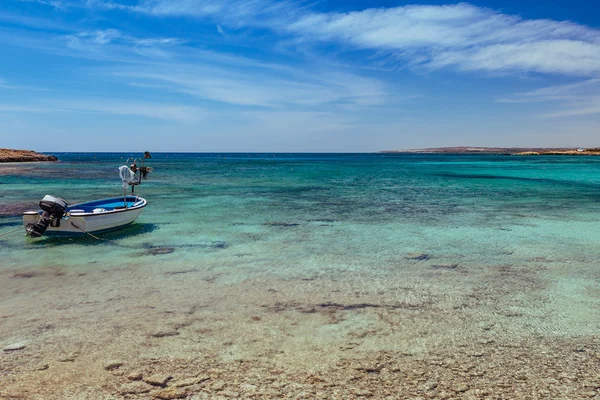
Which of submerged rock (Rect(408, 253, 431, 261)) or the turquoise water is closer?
the turquoise water

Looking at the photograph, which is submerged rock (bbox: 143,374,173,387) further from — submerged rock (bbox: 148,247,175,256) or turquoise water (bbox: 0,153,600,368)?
submerged rock (bbox: 148,247,175,256)

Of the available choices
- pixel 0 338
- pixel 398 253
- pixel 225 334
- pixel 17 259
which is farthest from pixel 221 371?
pixel 17 259

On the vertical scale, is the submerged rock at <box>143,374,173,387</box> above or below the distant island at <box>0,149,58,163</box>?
below

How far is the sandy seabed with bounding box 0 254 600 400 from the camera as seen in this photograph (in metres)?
5.09

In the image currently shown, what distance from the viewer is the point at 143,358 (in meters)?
5.75

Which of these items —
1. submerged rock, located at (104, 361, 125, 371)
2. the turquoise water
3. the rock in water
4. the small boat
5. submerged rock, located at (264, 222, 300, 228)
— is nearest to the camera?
submerged rock, located at (104, 361, 125, 371)

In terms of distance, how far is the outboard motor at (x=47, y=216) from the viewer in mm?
12773

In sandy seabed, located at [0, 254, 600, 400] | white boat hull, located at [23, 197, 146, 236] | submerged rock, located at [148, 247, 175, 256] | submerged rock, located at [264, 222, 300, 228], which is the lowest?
sandy seabed, located at [0, 254, 600, 400]

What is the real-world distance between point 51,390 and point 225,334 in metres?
2.40

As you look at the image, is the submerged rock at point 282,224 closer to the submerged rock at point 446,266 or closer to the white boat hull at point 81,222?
the white boat hull at point 81,222

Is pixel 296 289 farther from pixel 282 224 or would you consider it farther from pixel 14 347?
pixel 282 224

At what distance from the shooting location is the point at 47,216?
12938 mm

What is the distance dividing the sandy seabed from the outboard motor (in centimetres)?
339

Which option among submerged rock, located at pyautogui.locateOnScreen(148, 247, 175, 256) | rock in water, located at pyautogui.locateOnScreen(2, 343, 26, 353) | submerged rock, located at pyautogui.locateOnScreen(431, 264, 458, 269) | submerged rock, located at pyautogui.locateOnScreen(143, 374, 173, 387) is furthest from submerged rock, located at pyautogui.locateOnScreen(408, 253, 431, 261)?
rock in water, located at pyautogui.locateOnScreen(2, 343, 26, 353)
